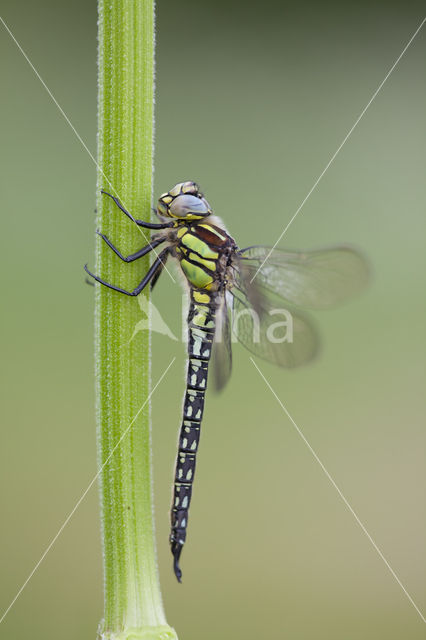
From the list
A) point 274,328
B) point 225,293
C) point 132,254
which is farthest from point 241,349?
point 132,254

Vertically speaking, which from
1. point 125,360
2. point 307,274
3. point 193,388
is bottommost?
point 125,360

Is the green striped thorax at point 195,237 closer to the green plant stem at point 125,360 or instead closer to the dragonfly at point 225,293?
the dragonfly at point 225,293

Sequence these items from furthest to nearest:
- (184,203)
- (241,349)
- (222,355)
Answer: (241,349)
(222,355)
(184,203)

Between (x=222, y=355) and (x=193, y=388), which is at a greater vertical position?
(x=222, y=355)

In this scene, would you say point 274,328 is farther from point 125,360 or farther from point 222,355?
point 125,360

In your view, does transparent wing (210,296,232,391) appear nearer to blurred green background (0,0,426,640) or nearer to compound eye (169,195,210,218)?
compound eye (169,195,210,218)

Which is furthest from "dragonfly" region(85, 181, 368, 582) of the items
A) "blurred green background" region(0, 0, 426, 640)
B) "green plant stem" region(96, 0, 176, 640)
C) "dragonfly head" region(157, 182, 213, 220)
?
"blurred green background" region(0, 0, 426, 640)

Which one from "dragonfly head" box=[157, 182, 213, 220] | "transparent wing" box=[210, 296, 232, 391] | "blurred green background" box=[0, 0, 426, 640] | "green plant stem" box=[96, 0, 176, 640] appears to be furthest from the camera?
"blurred green background" box=[0, 0, 426, 640]
